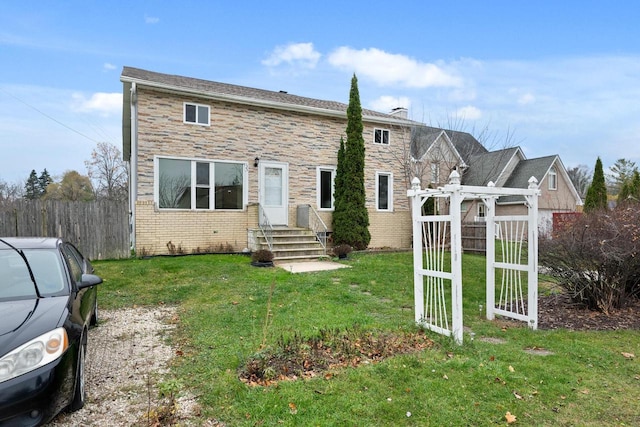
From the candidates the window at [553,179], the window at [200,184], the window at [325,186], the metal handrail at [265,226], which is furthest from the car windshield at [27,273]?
the window at [553,179]

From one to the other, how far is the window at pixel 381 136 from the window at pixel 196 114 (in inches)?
261

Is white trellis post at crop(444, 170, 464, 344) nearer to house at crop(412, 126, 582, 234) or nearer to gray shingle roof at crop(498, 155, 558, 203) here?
house at crop(412, 126, 582, 234)

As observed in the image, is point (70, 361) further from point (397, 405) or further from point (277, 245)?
point (277, 245)

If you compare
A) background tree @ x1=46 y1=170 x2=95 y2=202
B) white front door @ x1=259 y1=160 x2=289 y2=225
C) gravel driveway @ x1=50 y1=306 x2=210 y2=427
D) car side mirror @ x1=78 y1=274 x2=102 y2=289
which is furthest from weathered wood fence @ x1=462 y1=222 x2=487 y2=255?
background tree @ x1=46 y1=170 x2=95 y2=202

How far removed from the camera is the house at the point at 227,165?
11.2 meters

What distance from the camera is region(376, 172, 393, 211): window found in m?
15.3

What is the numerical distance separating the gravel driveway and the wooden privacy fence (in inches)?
209

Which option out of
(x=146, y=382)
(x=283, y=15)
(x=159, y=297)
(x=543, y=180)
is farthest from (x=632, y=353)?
(x=543, y=180)

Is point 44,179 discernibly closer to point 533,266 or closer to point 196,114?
point 196,114

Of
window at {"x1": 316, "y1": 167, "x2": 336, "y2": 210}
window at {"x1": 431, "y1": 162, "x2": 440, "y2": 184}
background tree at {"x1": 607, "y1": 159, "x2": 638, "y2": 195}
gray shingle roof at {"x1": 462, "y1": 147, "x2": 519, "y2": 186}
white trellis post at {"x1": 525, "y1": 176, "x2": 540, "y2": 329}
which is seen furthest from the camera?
background tree at {"x1": 607, "y1": 159, "x2": 638, "y2": 195}

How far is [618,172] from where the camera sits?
33281mm

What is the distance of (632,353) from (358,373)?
3.55 meters

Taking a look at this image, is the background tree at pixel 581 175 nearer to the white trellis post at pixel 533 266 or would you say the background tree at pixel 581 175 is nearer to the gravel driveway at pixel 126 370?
the white trellis post at pixel 533 266

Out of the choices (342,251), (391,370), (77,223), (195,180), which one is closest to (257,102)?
(195,180)
